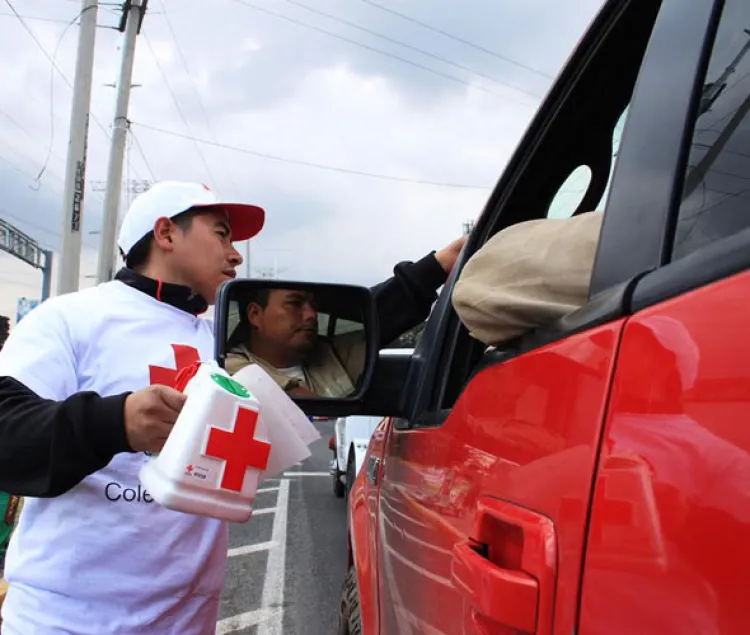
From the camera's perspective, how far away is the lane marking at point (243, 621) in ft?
13.1

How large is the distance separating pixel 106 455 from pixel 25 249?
34.1 metres

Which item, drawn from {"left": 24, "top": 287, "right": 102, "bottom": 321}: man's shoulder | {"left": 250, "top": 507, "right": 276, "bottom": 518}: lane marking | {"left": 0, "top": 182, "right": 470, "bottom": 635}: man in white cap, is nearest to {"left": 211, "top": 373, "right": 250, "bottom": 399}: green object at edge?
{"left": 0, "top": 182, "right": 470, "bottom": 635}: man in white cap

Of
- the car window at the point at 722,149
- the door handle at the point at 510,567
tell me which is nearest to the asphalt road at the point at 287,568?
the door handle at the point at 510,567

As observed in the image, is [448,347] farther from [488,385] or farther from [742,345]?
[742,345]

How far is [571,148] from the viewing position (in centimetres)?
148

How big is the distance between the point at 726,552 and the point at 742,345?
0.16 m

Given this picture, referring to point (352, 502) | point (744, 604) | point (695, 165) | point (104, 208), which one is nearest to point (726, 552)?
point (744, 604)

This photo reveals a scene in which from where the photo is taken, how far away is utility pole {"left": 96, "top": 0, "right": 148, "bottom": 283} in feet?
45.8

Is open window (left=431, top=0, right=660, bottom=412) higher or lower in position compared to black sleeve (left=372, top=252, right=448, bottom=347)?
higher

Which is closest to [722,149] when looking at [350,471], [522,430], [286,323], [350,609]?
[522,430]

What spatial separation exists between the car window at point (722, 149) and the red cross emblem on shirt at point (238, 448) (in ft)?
2.47

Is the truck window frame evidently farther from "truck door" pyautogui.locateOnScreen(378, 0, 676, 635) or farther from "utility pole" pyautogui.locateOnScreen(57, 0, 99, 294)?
"utility pole" pyautogui.locateOnScreen(57, 0, 99, 294)

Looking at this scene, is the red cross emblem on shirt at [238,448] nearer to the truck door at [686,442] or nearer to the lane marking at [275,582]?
the truck door at [686,442]

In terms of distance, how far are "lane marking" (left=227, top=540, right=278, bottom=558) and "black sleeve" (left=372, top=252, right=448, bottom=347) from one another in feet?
14.0
